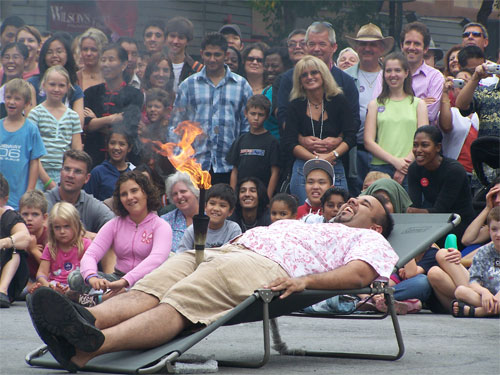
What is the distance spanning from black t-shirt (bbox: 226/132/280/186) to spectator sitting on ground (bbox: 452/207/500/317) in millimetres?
2514

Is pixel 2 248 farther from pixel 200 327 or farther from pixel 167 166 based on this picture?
pixel 200 327

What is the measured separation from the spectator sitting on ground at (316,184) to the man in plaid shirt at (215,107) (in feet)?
3.61

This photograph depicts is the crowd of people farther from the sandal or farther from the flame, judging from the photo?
the flame

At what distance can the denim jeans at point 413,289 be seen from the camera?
6.83 meters

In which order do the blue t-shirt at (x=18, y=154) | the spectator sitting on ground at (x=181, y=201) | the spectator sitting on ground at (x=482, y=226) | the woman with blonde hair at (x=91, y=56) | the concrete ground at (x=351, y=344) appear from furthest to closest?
the woman with blonde hair at (x=91, y=56)
the blue t-shirt at (x=18, y=154)
the spectator sitting on ground at (x=181, y=201)
the spectator sitting on ground at (x=482, y=226)
the concrete ground at (x=351, y=344)

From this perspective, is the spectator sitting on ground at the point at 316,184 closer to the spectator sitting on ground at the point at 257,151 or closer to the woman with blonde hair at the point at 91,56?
the spectator sitting on ground at the point at 257,151

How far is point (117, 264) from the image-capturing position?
671 centimetres

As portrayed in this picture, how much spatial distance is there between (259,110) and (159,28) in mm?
2181

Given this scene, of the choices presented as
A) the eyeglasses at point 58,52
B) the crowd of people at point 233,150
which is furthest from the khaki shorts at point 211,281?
the eyeglasses at point 58,52

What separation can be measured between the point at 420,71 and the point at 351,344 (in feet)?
13.6

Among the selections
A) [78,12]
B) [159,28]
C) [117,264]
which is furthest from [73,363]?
[78,12]

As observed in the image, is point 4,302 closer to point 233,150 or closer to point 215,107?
point 233,150

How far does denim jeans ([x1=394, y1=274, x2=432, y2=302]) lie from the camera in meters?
6.83

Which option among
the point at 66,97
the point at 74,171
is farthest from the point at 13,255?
the point at 66,97
